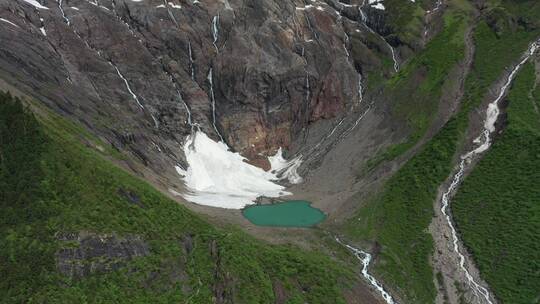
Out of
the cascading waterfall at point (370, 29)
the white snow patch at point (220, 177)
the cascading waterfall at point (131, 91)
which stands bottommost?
the white snow patch at point (220, 177)

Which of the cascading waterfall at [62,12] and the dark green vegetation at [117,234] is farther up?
the cascading waterfall at [62,12]

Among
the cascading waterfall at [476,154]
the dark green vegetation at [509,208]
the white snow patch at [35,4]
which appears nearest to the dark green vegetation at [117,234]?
the cascading waterfall at [476,154]

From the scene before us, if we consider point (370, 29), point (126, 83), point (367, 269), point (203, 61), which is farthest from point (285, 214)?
point (370, 29)

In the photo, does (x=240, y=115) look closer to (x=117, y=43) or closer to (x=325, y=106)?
(x=325, y=106)

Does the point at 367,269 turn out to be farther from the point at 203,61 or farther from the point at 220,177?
the point at 203,61

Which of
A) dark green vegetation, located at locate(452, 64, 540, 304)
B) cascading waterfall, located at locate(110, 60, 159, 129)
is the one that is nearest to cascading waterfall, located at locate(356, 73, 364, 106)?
dark green vegetation, located at locate(452, 64, 540, 304)

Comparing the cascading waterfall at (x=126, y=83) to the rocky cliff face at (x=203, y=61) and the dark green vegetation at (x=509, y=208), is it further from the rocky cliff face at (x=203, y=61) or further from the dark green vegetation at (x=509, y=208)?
the dark green vegetation at (x=509, y=208)

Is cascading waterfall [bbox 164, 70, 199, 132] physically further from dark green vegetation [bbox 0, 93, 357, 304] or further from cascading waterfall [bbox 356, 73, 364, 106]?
dark green vegetation [bbox 0, 93, 357, 304]
